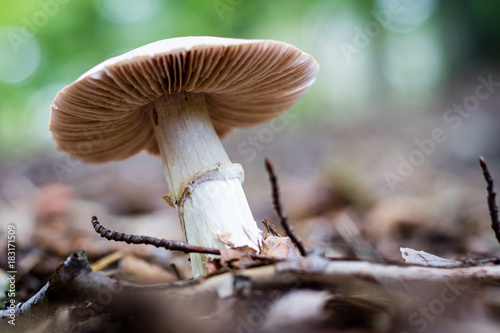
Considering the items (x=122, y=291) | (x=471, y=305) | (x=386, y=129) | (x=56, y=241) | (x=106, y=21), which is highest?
(x=106, y=21)

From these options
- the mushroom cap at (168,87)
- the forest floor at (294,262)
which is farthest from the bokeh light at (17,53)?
the mushroom cap at (168,87)

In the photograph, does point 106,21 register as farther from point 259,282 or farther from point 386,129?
point 259,282

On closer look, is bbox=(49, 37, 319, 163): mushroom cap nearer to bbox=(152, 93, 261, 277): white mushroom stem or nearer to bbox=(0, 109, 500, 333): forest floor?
bbox=(152, 93, 261, 277): white mushroom stem

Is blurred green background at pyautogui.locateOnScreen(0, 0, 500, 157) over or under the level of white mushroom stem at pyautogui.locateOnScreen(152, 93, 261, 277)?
over

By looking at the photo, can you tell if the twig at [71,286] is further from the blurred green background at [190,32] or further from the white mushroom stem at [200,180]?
the blurred green background at [190,32]

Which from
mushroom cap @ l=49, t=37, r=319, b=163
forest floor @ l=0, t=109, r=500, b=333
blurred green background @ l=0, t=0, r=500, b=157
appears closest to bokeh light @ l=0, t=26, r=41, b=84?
blurred green background @ l=0, t=0, r=500, b=157

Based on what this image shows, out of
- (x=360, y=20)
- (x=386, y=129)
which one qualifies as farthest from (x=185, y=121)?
(x=360, y=20)
